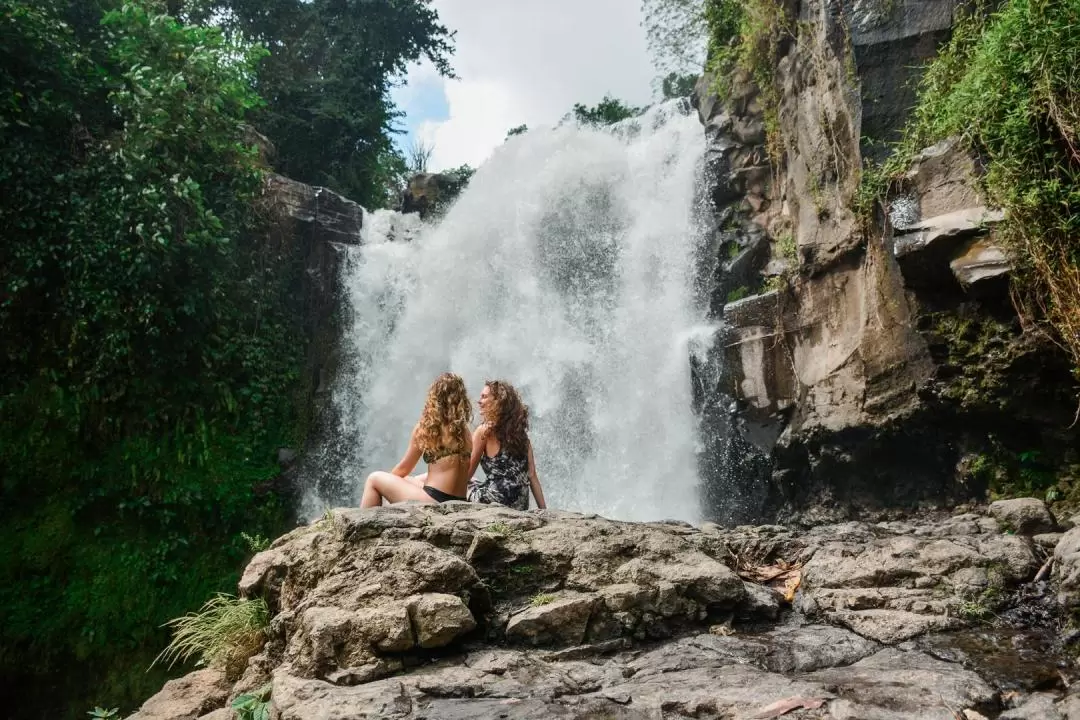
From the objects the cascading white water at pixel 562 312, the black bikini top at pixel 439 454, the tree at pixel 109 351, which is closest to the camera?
the black bikini top at pixel 439 454

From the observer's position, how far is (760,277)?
9.82 metres

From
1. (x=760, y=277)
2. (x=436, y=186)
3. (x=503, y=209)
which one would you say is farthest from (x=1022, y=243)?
(x=436, y=186)

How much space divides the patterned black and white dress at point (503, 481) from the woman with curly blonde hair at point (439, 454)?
357mm

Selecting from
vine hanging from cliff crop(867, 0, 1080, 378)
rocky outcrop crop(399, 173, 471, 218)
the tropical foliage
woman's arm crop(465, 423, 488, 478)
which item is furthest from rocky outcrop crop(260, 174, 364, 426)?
vine hanging from cliff crop(867, 0, 1080, 378)

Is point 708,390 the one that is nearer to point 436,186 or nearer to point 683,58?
Result: point 436,186

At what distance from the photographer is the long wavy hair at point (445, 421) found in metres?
5.00

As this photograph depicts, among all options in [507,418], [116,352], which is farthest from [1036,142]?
[116,352]

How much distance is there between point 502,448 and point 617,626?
2.20 m

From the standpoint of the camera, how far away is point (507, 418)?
545 centimetres

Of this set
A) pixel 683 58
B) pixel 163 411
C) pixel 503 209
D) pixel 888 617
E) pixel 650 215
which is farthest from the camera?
pixel 683 58

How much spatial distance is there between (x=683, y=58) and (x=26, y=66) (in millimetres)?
16004

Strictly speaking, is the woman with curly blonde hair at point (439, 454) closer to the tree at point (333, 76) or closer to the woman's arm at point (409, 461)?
the woman's arm at point (409, 461)

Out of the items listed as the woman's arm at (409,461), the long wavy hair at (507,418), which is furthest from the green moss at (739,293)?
the woman's arm at (409,461)

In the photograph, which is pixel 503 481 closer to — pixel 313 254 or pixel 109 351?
pixel 109 351
